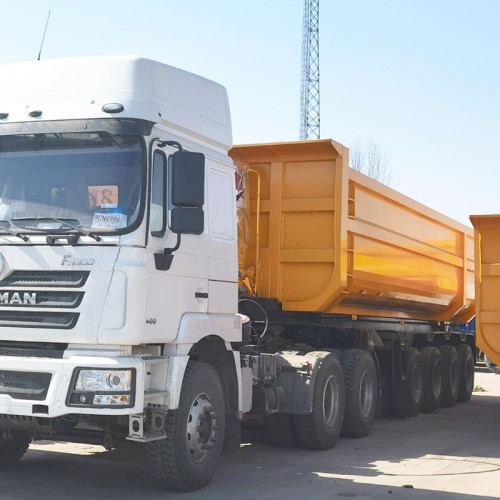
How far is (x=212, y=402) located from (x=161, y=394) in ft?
2.70

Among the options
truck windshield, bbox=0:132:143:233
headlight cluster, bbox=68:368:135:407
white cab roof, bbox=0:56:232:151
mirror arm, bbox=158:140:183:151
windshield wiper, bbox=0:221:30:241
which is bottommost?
headlight cluster, bbox=68:368:135:407

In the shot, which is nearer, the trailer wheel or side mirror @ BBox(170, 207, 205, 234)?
side mirror @ BBox(170, 207, 205, 234)

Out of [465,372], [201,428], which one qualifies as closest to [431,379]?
[465,372]

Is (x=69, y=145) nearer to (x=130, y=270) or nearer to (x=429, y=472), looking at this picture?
(x=130, y=270)

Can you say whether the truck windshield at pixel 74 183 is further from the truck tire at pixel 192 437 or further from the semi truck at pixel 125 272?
→ the truck tire at pixel 192 437

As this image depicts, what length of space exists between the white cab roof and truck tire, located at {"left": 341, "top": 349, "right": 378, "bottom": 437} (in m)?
4.48

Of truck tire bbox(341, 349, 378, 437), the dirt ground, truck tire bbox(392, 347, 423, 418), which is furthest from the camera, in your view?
truck tire bbox(392, 347, 423, 418)

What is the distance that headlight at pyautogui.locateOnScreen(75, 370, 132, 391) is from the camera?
6629 mm

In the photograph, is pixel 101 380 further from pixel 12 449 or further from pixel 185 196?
pixel 12 449

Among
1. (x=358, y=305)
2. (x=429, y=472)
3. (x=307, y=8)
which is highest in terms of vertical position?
(x=307, y=8)

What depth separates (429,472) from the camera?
29.2 ft

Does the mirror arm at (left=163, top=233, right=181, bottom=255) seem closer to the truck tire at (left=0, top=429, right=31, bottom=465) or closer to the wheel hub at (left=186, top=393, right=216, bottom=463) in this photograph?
the wheel hub at (left=186, top=393, right=216, bottom=463)

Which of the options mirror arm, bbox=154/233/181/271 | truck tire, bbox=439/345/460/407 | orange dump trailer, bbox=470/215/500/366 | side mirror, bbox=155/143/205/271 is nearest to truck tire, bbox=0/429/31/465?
mirror arm, bbox=154/233/181/271

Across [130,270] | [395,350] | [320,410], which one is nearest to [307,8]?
[395,350]
